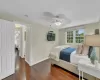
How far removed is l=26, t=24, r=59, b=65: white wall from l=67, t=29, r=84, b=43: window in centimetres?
133

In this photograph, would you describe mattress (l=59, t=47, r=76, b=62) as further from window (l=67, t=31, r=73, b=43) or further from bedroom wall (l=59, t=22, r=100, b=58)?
window (l=67, t=31, r=73, b=43)

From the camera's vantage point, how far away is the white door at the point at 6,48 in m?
2.99

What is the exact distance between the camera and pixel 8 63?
3.22 m

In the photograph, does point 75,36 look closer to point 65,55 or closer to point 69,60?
point 65,55

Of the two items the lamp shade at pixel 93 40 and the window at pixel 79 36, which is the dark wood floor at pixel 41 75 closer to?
the lamp shade at pixel 93 40

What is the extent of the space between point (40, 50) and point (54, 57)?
1292mm

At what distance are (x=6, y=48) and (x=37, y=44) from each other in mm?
2130

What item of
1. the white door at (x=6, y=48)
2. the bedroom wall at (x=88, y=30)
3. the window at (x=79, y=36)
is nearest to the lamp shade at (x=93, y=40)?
the bedroom wall at (x=88, y=30)

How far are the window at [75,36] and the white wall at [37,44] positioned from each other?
52.5 inches

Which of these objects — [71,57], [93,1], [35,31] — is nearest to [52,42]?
[35,31]

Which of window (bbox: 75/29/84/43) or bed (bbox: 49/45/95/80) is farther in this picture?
window (bbox: 75/29/84/43)

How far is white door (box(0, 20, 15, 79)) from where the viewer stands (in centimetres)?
299

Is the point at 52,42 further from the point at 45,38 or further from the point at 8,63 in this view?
the point at 8,63

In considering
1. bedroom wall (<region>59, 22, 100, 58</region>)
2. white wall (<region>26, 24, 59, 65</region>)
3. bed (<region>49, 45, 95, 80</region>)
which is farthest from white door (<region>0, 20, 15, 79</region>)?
bedroom wall (<region>59, 22, 100, 58</region>)
